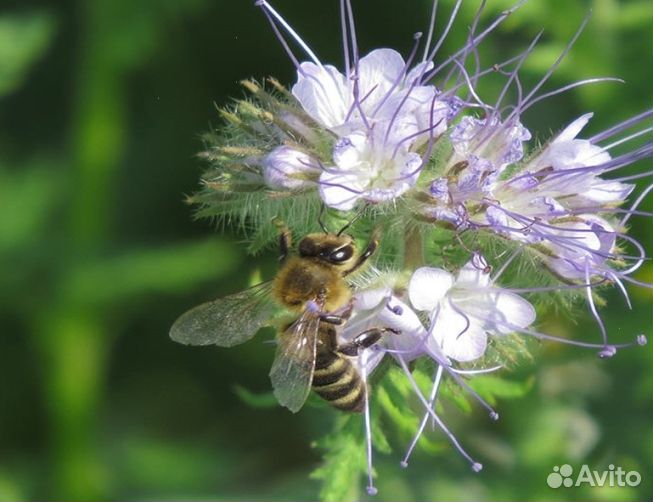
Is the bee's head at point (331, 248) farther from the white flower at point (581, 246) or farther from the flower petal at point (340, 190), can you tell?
the white flower at point (581, 246)

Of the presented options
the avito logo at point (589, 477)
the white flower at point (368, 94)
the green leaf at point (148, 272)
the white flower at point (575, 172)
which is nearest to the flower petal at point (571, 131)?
the white flower at point (575, 172)

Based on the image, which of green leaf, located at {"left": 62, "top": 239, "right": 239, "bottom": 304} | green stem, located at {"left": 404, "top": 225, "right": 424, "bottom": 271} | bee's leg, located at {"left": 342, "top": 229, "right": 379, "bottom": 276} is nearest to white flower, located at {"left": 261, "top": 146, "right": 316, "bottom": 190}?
bee's leg, located at {"left": 342, "top": 229, "right": 379, "bottom": 276}

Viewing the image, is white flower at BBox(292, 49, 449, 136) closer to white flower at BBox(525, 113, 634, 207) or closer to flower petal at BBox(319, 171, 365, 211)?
flower petal at BBox(319, 171, 365, 211)

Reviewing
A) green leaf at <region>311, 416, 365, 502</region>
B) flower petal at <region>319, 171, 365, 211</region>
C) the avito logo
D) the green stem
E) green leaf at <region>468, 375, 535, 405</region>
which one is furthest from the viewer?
the avito logo

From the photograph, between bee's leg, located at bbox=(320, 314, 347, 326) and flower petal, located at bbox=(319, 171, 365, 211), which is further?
bee's leg, located at bbox=(320, 314, 347, 326)

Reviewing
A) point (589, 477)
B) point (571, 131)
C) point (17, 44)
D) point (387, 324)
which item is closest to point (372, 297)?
point (387, 324)

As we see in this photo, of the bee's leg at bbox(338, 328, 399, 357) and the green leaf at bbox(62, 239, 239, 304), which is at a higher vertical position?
the bee's leg at bbox(338, 328, 399, 357)

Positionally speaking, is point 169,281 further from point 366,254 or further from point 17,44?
point 366,254
